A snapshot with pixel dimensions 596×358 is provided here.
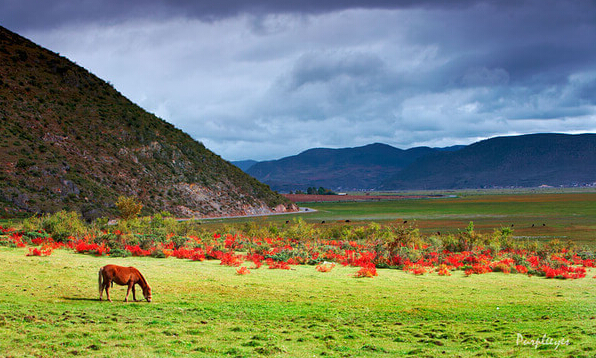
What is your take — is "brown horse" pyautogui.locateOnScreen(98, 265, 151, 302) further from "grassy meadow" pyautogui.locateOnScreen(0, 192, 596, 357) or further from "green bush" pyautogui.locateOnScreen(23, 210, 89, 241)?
"green bush" pyautogui.locateOnScreen(23, 210, 89, 241)

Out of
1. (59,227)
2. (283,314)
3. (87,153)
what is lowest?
(283,314)

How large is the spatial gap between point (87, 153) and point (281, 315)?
62978 mm

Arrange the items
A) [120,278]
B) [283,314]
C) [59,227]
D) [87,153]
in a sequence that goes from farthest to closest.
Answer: [87,153], [59,227], [283,314], [120,278]

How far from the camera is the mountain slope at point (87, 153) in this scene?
56.2 meters

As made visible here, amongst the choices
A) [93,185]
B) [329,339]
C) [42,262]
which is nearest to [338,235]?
[42,262]

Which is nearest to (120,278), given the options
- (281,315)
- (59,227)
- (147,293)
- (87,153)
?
(147,293)

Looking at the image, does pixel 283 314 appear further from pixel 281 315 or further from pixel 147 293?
pixel 147 293

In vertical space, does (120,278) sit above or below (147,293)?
above

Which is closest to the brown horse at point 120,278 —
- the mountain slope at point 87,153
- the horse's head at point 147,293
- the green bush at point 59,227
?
the horse's head at point 147,293

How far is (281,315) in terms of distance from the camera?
11.4 metres

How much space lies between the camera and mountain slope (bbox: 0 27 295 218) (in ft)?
184

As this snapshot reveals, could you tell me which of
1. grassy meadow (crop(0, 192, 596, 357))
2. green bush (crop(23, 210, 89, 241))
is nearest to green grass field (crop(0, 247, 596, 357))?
grassy meadow (crop(0, 192, 596, 357))

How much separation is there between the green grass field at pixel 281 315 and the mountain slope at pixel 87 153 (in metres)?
43.1

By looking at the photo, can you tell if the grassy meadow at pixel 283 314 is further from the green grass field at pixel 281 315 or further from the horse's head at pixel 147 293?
the horse's head at pixel 147 293
